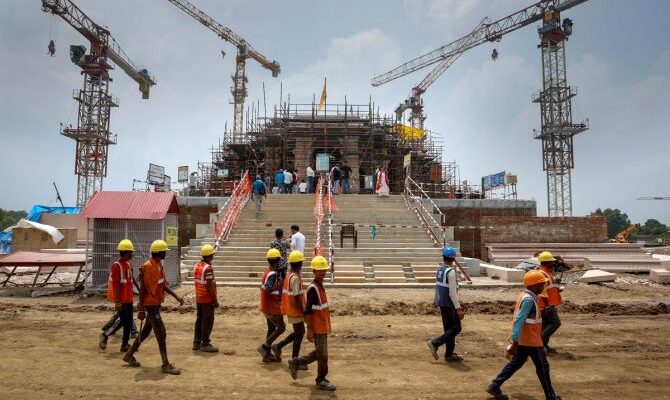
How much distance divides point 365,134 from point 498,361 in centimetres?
2740

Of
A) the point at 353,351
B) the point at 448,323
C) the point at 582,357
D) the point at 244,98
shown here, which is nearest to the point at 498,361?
the point at 448,323

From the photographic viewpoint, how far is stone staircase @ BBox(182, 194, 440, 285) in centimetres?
1448

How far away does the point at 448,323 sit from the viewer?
6527mm

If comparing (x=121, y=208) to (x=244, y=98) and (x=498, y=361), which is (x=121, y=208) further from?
(x=244, y=98)


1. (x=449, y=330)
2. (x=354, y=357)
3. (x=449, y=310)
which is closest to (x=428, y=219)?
(x=449, y=310)

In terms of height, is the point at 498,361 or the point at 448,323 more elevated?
the point at 448,323

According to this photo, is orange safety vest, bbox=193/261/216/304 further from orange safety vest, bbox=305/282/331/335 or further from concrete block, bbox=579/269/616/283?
concrete block, bbox=579/269/616/283

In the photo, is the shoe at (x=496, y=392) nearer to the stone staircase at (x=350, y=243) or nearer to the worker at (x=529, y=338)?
the worker at (x=529, y=338)

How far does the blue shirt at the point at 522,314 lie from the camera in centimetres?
482

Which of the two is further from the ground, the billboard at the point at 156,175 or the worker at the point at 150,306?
the billboard at the point at 156,175

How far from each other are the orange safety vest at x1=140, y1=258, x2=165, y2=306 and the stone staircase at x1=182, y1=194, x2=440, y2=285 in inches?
303

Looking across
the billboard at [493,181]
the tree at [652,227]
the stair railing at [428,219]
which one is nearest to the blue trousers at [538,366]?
the stair railing at [428,219]

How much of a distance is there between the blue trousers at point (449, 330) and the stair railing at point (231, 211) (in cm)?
1098

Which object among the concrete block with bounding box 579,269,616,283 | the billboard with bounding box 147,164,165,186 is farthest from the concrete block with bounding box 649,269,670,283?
the billboard with bounding box 147,164,165,186
